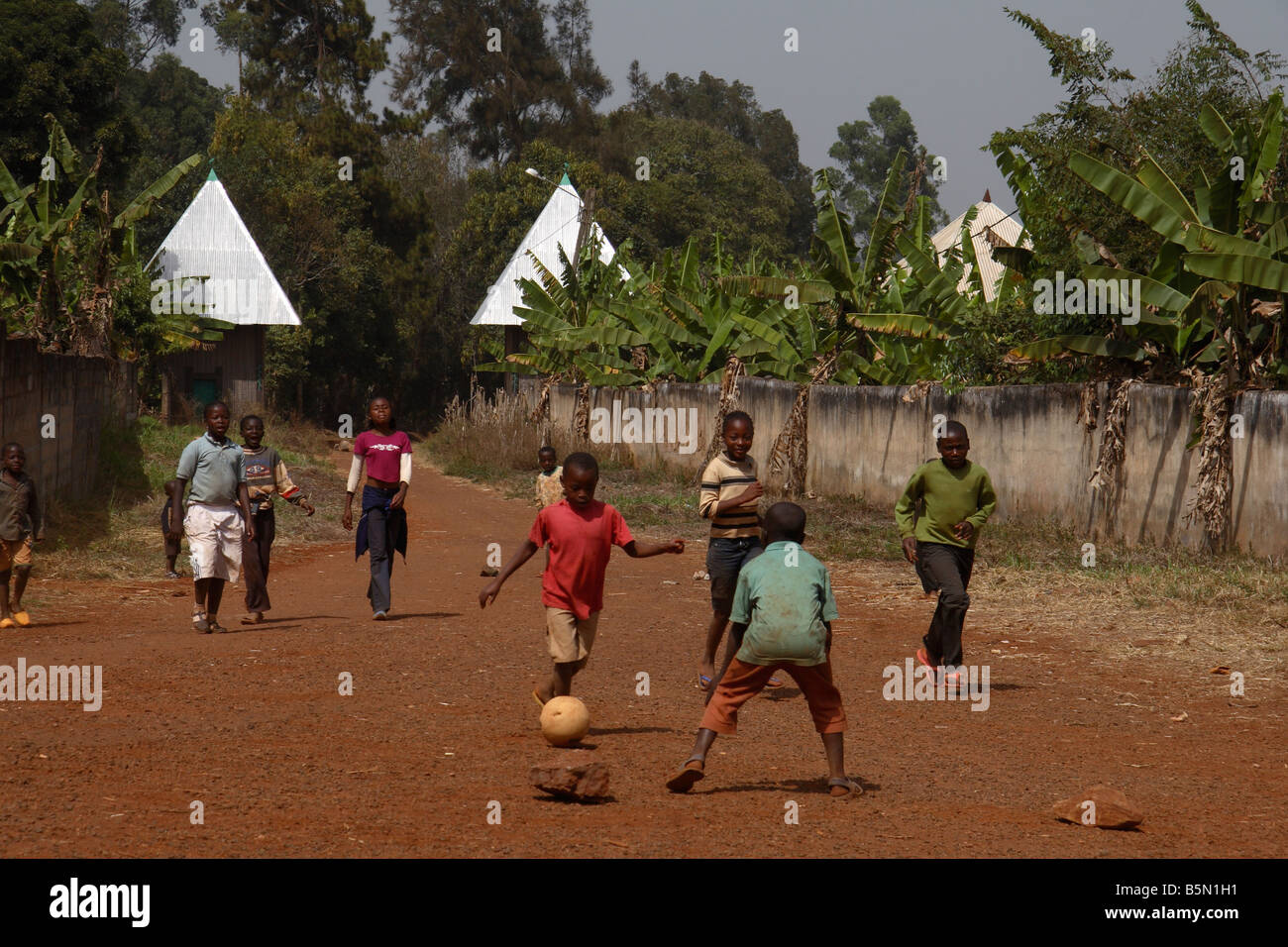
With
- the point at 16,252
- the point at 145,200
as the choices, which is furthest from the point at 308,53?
the point at 16,252

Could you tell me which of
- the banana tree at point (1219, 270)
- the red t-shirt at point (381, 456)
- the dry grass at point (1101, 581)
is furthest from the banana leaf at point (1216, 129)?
the red t-shirt at point (381, 456)

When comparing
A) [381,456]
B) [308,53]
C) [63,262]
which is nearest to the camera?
[381,456]

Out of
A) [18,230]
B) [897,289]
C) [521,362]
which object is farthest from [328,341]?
[897,289]

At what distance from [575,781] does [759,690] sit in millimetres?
999

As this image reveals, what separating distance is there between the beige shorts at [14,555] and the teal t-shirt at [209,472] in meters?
1.69

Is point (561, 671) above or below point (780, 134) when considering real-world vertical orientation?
below

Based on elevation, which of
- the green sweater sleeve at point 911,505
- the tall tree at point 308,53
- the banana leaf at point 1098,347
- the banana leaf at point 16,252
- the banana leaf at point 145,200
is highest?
the tall tree at point 308,53

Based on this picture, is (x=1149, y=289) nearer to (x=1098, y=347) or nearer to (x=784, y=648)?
(x=1098, y=347)

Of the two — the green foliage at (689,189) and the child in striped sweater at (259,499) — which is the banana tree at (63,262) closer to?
the child in striped sweater at (259,499)

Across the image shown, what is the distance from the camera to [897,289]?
2194 cm

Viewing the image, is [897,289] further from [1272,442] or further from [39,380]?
[39,380]

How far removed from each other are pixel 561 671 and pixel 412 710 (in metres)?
1.15

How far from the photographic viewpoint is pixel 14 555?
1124 cm

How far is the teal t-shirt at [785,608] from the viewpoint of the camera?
624 cm
